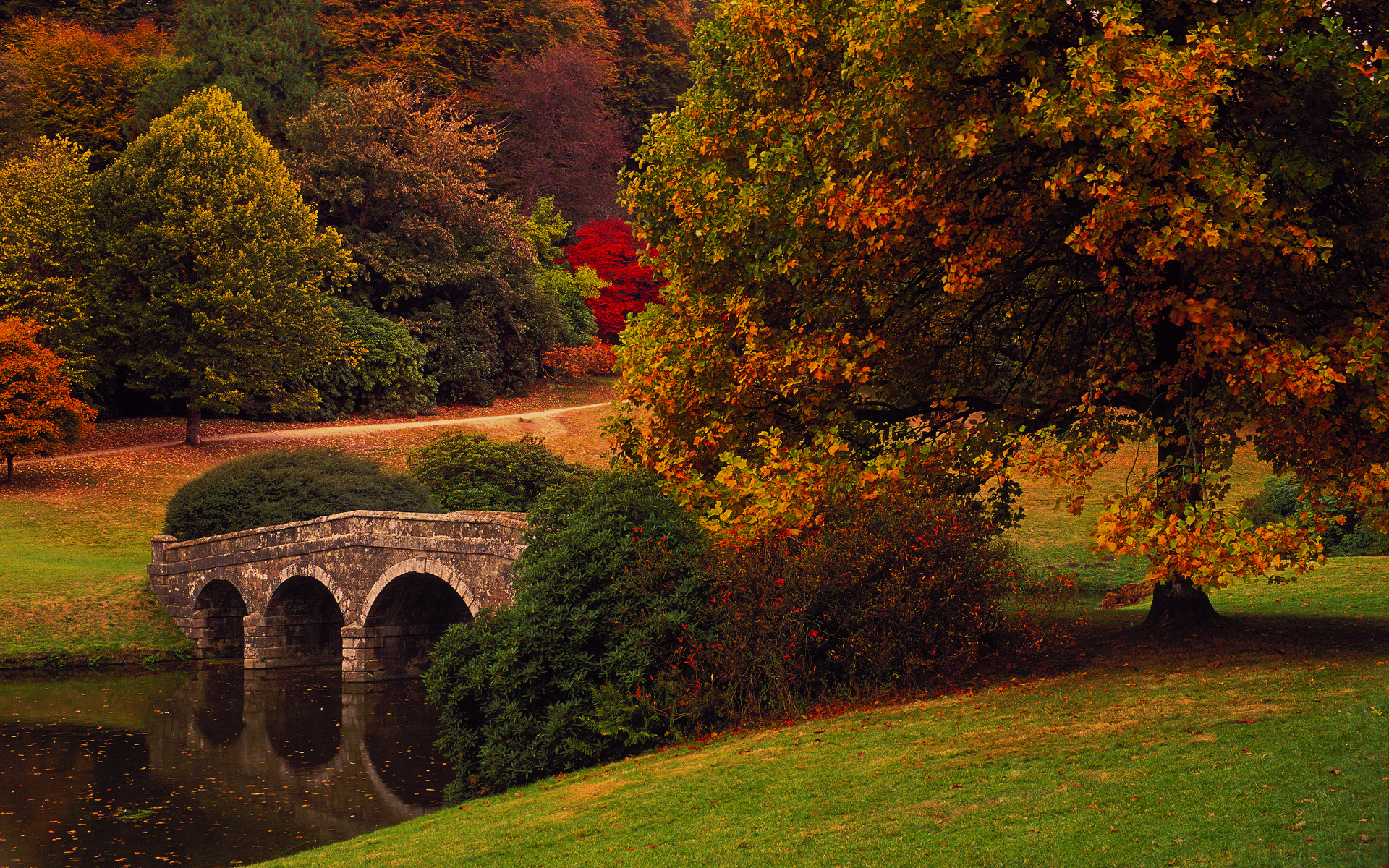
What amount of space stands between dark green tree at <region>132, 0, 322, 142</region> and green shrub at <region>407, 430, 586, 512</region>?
2206 cm

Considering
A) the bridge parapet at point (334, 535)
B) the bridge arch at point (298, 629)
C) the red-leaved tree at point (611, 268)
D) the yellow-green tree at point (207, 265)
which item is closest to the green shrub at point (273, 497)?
the bridge parapet at point (334, 535)

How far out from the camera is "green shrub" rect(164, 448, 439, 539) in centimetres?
2952

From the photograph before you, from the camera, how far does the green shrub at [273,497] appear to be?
2952 cm

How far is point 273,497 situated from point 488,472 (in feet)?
18.7

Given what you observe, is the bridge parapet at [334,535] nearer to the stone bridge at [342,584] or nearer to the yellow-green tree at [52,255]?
the stone bridge at [342,584]

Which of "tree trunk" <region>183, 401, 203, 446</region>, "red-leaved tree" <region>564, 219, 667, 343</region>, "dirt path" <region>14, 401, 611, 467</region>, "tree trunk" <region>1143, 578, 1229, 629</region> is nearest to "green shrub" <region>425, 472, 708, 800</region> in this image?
"tree trunk" <region>1143, 578, 1229, 629</region>

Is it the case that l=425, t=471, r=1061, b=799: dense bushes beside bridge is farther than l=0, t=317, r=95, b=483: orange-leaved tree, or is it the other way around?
l=0, t=317, r=95, b=483: orange-leaved tree

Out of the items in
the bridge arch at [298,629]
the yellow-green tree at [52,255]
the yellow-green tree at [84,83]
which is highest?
the yellow-green tree at [84,83]

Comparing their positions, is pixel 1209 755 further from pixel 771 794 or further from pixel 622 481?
pixel 622 481

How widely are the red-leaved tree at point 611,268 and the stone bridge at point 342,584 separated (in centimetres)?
3003

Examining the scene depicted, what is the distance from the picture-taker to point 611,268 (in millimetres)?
56625

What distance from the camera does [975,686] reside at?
12.6m

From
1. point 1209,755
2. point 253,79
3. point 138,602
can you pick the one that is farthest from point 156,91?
point 1209,755

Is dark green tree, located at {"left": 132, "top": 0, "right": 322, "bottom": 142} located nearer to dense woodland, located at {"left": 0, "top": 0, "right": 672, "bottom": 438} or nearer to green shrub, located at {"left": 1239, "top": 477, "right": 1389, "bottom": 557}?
dense woodland, located at {"left": 0, "top": 0, "right": 672, "bottom": 438}
